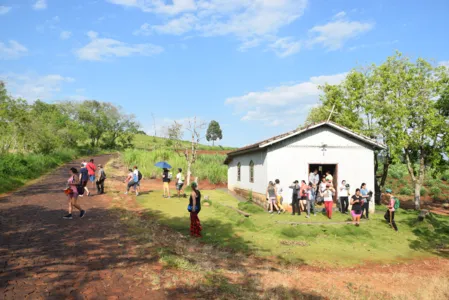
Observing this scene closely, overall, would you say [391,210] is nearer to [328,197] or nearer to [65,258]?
[328,197]

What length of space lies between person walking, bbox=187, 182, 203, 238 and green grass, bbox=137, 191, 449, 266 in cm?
49

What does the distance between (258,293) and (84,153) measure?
52150 millimetres

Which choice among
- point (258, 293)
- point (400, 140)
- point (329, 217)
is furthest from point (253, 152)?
point (258, 293)

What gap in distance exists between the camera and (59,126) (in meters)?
49.5

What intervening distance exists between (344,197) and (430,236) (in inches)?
157

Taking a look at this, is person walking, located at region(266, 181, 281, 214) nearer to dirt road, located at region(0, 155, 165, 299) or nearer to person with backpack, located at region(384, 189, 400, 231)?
person with backpack, located at region(384, 189, 400, 231)

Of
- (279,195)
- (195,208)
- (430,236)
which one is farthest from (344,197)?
(195,208)

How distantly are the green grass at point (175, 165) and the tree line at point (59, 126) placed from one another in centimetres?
938

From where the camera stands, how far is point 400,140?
63.2 feet

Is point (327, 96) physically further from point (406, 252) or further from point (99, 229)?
point (99, 229)

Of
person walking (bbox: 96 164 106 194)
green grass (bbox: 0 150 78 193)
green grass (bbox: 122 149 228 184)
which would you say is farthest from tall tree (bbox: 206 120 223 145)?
person walking (bbox: 96 164 106 194)

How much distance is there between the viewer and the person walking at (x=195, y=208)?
33.1 ft

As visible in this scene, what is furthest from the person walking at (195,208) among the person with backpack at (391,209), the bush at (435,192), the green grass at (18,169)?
the bush at (435,192)

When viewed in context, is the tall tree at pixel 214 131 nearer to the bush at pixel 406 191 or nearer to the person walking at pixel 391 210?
the bush at pixel 406 191
